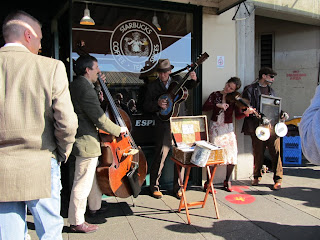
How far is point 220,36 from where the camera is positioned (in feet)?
15.9

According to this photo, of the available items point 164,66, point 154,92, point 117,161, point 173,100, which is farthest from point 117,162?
point 164,66

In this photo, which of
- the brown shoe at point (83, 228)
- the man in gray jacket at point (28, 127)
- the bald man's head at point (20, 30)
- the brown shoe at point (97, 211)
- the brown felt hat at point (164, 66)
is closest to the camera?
the man in gray jacket at point (28, 127)

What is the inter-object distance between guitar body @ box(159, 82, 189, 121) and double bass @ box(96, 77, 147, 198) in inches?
31.5

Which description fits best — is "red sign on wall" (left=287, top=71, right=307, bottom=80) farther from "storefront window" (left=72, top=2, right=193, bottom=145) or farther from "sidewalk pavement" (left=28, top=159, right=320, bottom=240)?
"storefront window" (left=72, top=2, right=193, bottom=145)

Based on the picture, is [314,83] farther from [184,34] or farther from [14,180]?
[14,180]

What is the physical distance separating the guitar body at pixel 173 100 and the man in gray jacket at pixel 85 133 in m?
1.01

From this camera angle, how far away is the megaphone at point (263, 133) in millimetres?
4371

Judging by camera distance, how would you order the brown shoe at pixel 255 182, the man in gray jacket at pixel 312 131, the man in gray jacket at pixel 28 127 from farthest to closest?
the brown shoe at pixel 255 182
the man in gray jacket at pixel 28 127
the man in gray jacket at pixel 312 131

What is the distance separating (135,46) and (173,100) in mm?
1120

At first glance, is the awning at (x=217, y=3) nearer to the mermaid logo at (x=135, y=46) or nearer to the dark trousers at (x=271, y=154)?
the mermaid logo at (x=135, y=46)

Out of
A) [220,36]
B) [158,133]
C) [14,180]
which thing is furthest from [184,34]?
[14,180]

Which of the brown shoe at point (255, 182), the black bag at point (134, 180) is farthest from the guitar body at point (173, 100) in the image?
the brown shoe at point (255, 182)

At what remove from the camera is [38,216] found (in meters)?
1.98

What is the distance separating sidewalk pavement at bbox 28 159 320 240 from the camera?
3.19m
